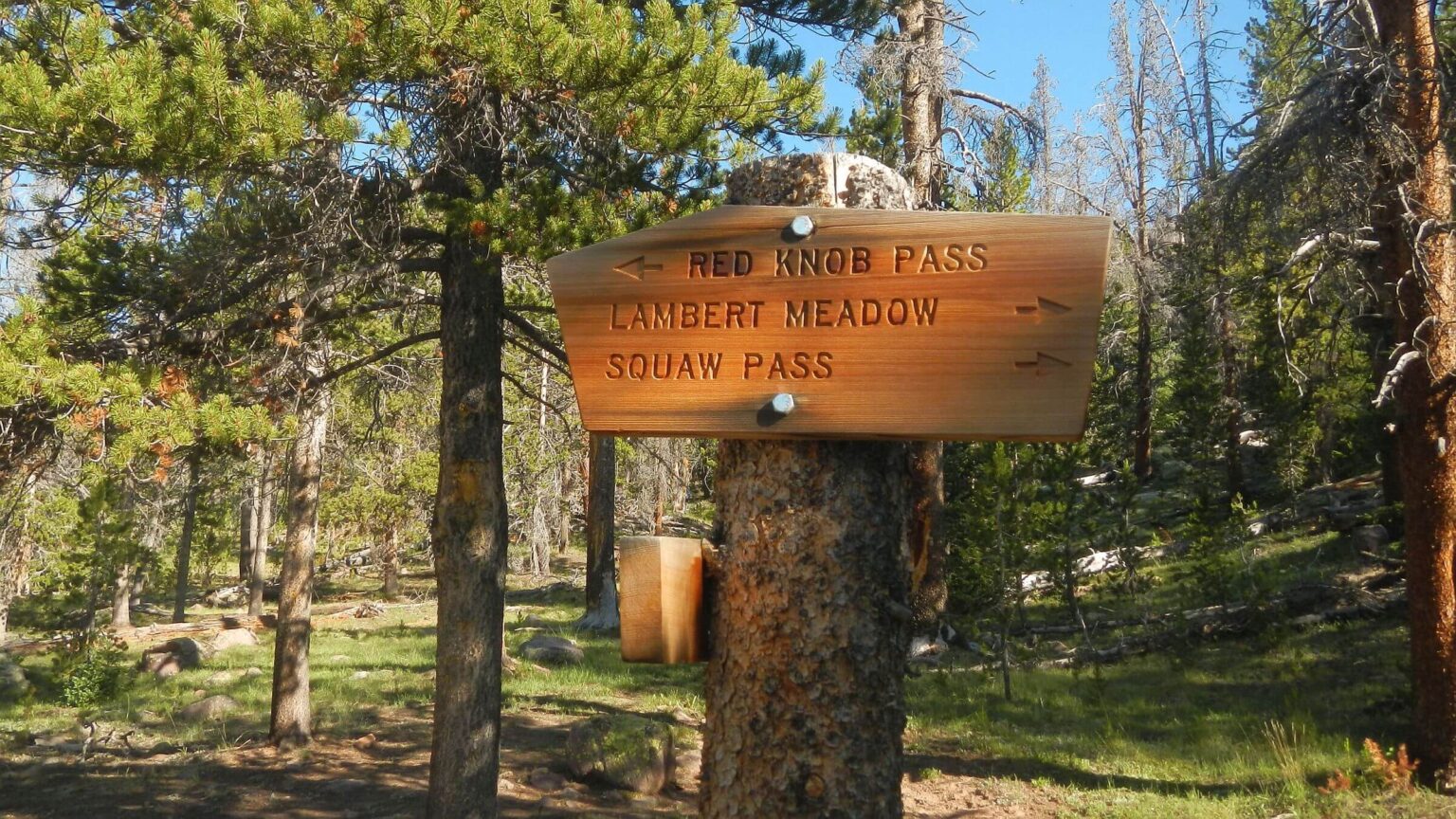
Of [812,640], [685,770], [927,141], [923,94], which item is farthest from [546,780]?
[923,94]

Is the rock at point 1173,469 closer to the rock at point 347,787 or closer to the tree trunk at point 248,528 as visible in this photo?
the tree trunk at point 248,528

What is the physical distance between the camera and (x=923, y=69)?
1254 cm

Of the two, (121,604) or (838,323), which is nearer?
(838,323)

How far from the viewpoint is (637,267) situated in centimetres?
245

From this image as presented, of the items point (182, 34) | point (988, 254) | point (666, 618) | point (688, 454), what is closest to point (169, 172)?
point (182, 34)

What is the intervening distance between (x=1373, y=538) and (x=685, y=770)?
10194mm

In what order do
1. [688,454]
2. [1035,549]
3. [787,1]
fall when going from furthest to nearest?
[688,454], [1035,549], [787,1]

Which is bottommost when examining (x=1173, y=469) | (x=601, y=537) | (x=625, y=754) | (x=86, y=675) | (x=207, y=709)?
(x=207, y=709)

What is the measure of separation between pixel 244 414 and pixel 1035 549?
27.6 ft

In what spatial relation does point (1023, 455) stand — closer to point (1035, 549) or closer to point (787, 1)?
point (1035, 549)

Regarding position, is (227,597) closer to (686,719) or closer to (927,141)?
(686,719)

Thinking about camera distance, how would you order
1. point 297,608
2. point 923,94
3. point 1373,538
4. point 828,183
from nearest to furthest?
point 828,183
point 297,608
point 923,94
point 1373,538

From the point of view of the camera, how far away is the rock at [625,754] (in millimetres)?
8000

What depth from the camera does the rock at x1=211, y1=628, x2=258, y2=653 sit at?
17.6m
